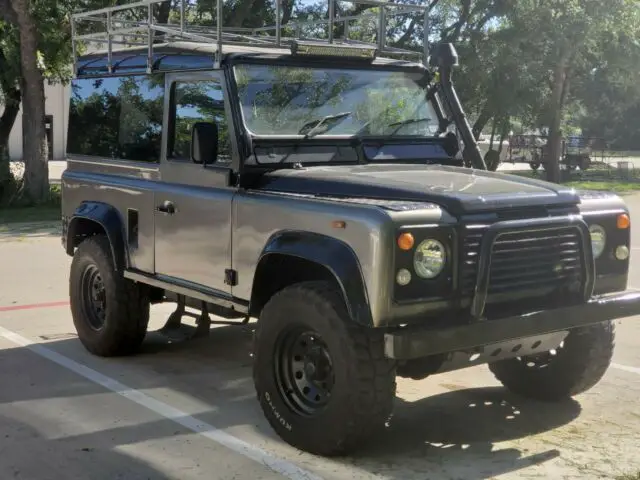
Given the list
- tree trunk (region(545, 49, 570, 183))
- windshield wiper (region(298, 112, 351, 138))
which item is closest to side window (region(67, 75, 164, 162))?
windshield wiper (region(298, 112, 351, 138))

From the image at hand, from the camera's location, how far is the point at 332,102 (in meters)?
5.74

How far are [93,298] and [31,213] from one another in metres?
11.8

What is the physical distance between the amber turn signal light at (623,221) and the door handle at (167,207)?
2.79 metres

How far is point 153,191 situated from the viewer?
6.05m

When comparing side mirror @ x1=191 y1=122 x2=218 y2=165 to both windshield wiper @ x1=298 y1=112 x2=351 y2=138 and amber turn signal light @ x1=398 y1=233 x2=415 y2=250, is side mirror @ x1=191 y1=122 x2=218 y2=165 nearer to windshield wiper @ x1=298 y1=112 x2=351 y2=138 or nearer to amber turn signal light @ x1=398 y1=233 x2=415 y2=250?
windshield wiper @ x1=298 y1=112 x2=351 y2=138

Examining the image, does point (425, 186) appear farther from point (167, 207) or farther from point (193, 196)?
point (167, 207)

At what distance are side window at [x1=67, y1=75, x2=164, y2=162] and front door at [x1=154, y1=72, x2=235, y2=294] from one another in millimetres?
227

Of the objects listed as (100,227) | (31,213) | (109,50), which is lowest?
(31,213)

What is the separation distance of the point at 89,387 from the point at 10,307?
3.21 metres

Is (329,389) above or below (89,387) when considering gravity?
above

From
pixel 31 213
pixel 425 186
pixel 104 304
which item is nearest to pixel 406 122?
pixel 425 186

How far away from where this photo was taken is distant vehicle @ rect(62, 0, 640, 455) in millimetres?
4391

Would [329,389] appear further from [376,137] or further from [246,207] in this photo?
[376,137]

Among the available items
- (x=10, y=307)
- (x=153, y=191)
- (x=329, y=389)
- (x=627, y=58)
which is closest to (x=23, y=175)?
(x=10, y=307)
